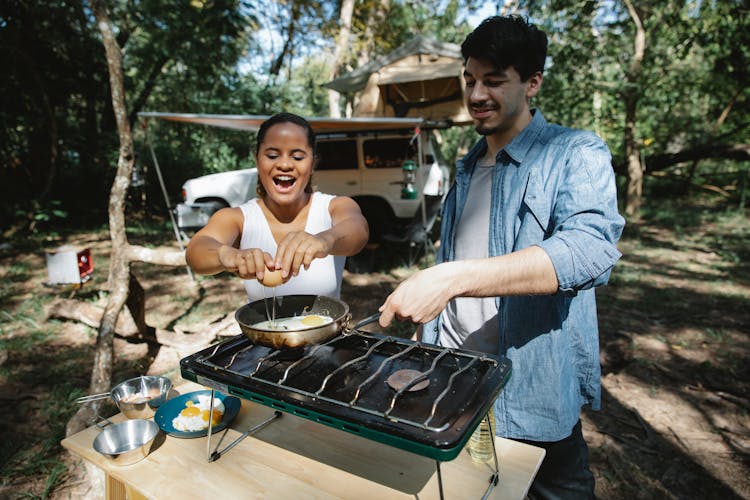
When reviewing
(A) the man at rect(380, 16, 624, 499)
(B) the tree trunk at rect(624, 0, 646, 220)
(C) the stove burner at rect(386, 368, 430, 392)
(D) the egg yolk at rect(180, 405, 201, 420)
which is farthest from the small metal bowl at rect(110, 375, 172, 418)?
(B) the tree trunk at rect(624, 0, 646, 220)

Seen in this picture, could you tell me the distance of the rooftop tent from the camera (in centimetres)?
917

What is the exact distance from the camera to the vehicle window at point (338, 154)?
25.2 feet

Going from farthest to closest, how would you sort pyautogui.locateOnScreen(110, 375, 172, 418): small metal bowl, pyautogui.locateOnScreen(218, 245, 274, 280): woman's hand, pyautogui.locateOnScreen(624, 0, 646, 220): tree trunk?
pyautogui.locateOnScreen(624, 0, 646, 220): tree trunk → pyautogui.locateOnScreen(110, 375, 172, 418): small metal bowl → pyautogui.locateOnScreen(218, 245, 274, 280): woman's hand

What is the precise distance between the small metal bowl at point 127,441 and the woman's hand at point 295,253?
2.70 ft

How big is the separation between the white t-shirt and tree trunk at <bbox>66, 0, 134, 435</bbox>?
293 cm

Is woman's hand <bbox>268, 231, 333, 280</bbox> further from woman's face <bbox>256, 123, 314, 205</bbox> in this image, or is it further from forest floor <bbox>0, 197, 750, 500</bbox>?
forest floor <bbox>0, 197, 750, 500</bbox>

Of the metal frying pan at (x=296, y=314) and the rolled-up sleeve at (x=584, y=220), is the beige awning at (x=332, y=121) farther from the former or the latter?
the rolled-up sleeve at (x=584, y=220)

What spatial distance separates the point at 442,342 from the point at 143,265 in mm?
7562

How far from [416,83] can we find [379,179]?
147 inches

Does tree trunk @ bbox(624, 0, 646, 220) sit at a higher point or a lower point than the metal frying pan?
higher

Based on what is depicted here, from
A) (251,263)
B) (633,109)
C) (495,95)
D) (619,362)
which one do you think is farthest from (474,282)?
(633,109)

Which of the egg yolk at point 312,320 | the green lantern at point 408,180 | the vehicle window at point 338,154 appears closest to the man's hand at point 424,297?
the egg yolk at point 312,320

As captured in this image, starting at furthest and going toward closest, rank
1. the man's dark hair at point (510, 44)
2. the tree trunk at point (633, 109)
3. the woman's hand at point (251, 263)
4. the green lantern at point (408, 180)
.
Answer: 1. the tree trunk at point (633, 109)
2. the green lantern at point (408, 180)
3. the man's dark hair at point (510, 44)
4. the woman's hand at point (251, 263)

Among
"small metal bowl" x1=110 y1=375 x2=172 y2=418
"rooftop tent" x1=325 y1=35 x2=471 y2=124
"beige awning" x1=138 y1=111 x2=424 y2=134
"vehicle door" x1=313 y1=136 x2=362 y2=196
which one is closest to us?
"small metal bowl" x1=110 y1=375 x2=172 y2=418
